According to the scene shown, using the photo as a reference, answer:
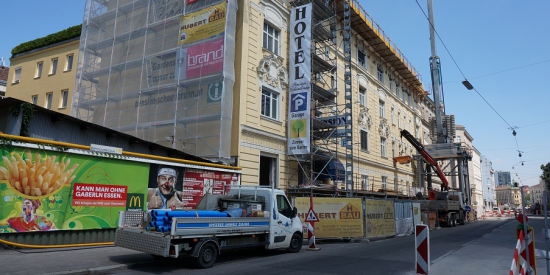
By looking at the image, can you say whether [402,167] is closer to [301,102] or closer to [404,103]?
[404,103]

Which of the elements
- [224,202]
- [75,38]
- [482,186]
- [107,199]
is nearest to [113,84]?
[75,38]

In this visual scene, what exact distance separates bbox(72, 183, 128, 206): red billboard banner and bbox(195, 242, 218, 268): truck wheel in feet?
17.6

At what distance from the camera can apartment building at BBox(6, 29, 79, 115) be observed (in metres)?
27.4

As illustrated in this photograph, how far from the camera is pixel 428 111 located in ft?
174

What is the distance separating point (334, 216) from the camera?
53.6 ft

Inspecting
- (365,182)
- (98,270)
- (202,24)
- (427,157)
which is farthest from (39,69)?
(427,157)

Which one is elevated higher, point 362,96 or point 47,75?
point 47,75

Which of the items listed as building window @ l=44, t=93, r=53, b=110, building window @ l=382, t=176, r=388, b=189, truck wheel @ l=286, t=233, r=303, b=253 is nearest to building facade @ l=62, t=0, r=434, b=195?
truck wheel @ l=286, t=233, r=303, b=253

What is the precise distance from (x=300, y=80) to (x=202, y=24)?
5.90m

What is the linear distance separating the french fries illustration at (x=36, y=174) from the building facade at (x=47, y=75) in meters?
16.6

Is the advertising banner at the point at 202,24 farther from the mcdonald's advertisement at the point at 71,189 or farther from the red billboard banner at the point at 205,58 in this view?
the mcdonald's advertisement at the point at 71,189

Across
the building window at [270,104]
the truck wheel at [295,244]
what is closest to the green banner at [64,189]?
the truck wheel at [295,244]

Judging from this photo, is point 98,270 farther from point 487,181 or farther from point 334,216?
point 487,181

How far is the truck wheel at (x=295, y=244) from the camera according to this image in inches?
487
